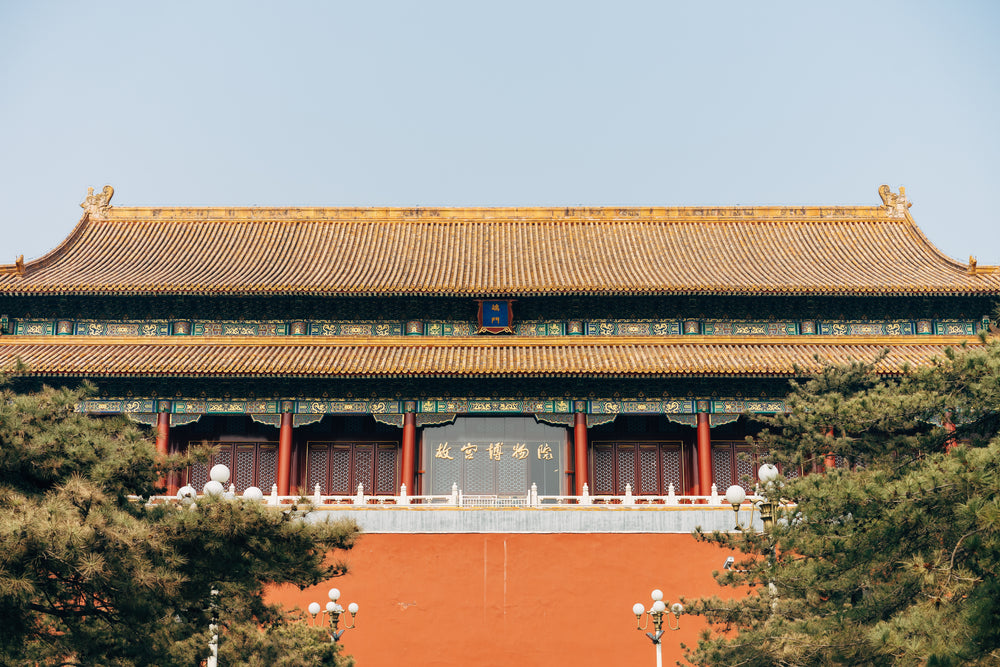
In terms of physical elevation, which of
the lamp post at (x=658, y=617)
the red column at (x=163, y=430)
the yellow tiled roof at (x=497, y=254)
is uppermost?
the yellow tiled roof at (x=497, y=254)

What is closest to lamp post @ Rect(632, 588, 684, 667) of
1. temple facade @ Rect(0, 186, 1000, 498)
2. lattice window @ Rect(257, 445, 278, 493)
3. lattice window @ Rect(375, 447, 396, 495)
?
temple facade @ Rect(0, 186, 1000, 498)

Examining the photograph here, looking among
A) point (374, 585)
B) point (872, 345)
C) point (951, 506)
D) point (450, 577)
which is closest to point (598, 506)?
point (450, 577)

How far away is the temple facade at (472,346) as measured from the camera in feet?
68.6

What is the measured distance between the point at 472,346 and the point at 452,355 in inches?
28.0

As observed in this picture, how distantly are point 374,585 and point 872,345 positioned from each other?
11.6m

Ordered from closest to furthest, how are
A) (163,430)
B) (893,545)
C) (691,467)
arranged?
Answer: (893,545) < (163,430) < (691,467)

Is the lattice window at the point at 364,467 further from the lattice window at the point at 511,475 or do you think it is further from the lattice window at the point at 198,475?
the lattice window at the point at 198,475

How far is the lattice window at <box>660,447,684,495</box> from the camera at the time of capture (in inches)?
862

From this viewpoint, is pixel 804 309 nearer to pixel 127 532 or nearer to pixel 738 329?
pixel 738 329

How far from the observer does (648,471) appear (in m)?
22.0

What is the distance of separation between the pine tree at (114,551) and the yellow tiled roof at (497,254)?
37.7 feet

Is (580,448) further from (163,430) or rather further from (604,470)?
(163,430)

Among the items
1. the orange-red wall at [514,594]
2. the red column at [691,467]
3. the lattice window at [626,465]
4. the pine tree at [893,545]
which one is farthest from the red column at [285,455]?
the pine tree at [893,545]

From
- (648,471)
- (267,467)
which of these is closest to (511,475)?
(648,471)
